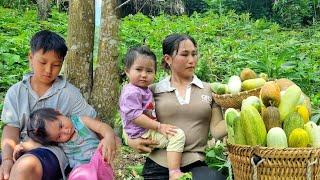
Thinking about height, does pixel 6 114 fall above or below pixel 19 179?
above

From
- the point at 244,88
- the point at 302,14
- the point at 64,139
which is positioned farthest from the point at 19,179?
the point at 302,14

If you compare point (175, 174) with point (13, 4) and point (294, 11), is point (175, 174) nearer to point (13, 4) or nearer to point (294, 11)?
point (13, 4)

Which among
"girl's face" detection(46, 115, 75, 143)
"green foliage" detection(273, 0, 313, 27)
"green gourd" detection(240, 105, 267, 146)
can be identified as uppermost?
"green foliage" detection(273, 0, 313, 27)

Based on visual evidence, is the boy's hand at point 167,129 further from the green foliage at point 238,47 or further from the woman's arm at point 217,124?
the green foliage at point 238,47

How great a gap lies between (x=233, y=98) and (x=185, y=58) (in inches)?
16.6

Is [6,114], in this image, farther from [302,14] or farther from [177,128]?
[302,14]

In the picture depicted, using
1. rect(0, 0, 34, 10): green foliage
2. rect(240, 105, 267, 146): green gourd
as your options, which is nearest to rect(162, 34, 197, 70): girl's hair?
rect(240, 105, 267, 146): green gourd

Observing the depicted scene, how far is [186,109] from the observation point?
278 centimetres

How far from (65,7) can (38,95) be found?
12.6m

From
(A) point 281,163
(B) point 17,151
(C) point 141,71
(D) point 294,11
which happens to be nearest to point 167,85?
(C) point 141,71

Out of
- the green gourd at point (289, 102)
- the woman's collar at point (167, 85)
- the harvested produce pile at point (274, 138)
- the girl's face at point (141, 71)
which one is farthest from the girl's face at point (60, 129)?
the green gourd at point (289, 102)

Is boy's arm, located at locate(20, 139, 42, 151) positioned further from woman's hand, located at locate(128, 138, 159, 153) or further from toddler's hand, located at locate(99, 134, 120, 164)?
woman's hand, located at locate(128, 138, 159, 153)

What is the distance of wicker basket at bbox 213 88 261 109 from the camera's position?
2479 mm

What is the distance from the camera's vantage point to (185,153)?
9.14ft
